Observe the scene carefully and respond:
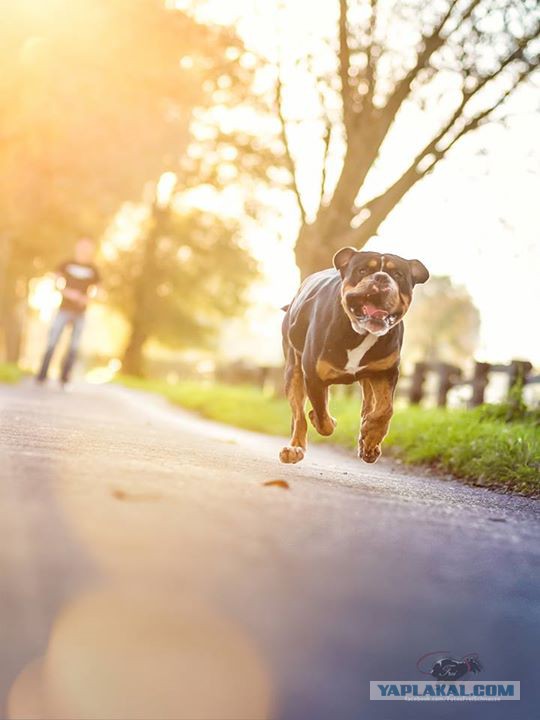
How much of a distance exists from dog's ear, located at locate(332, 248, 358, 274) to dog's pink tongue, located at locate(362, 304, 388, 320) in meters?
0.23

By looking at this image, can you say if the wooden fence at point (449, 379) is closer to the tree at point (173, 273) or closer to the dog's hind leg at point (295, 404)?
the dog's hind leg at point (295, 404)

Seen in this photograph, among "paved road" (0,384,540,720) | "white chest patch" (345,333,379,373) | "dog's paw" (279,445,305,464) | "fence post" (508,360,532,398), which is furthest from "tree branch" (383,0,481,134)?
"fence post" (508,360,532,398)

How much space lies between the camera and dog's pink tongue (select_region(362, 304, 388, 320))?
3.35 meters

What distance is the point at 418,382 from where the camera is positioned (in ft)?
43.4

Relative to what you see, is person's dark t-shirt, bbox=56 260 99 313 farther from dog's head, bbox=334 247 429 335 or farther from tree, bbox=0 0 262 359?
dog's head, bbox=334 247 429 335

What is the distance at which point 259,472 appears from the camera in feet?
13.1

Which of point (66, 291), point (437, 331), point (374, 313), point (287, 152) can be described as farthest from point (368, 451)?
point (437, 331)

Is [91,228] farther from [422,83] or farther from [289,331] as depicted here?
[289,331]

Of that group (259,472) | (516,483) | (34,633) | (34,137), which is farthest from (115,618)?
(34,137)

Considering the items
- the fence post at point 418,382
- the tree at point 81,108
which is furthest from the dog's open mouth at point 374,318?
the tree at point 81,108

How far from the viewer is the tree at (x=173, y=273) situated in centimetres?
2988

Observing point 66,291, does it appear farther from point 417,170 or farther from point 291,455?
point 291,455

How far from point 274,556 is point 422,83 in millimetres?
4692

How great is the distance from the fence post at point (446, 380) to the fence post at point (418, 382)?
431mm
